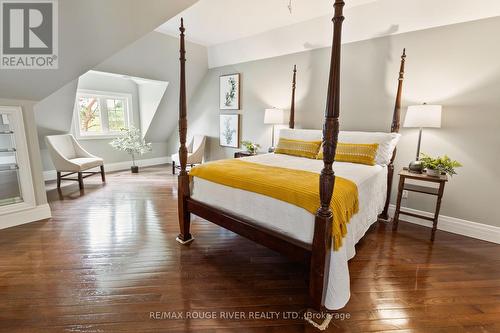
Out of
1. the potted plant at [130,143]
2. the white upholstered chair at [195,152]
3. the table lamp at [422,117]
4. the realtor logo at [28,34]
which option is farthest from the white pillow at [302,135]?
the potted plant at [130,143]

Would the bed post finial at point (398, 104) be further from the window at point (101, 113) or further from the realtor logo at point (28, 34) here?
the window at point (101, 113)

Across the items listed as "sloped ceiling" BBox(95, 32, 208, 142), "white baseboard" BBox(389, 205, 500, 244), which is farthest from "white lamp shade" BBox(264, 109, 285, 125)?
"white baseboard" BBox(389, 205, 500, 244)

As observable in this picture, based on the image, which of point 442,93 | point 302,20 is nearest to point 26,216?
point 302,20

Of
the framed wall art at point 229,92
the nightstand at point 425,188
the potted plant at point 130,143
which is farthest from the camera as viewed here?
the potted plant at point 130,143

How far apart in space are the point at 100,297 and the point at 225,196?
1.17 meters

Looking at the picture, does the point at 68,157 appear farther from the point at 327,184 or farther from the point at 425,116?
the point at 425,116

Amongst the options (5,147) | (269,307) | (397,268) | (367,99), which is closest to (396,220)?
(397,268)

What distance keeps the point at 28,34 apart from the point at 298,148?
312cm

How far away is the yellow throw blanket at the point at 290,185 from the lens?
5.30ft

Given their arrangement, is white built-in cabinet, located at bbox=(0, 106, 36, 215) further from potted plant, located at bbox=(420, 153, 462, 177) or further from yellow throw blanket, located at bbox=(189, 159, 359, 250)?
potted plant, located at bbox=(420, 153, 462, 177)

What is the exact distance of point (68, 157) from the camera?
4578mm

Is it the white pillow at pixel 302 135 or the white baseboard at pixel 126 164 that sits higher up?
the white pillow at pixel 302 135

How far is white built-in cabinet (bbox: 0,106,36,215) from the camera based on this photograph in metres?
2.85

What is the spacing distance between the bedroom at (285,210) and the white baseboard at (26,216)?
0.03m
